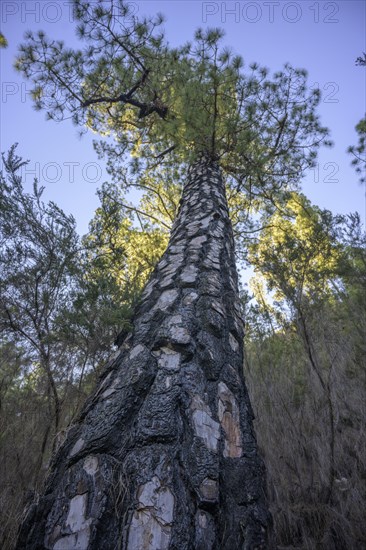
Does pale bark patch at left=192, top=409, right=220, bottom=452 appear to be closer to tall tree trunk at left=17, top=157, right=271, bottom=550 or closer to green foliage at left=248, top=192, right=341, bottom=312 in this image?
tall tree trunk at left=17, top=157, right=271, bottom=550

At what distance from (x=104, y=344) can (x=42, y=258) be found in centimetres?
109

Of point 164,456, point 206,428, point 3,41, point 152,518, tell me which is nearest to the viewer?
point 152,518

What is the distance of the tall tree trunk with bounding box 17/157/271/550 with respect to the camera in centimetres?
72

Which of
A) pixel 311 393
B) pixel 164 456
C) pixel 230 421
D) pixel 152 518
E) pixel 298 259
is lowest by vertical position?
pixel 152 518

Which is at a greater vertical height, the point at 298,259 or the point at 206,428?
the point at 298,259

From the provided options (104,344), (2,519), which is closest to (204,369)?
(104,344)

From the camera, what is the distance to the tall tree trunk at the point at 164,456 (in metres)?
0.72

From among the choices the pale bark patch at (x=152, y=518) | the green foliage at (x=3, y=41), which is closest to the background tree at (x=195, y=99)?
the green foliage at (x=3, y=41)

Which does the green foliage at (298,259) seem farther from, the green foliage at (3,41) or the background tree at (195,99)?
the green foliage at (3,41)

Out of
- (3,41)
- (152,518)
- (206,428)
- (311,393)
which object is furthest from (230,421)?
(3,41)

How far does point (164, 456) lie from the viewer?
842 mm

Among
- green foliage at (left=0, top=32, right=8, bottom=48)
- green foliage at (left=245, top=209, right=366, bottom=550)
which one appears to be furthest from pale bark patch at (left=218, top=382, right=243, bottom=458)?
green foliage at (left=0, top=32, right=8, bottom=48)

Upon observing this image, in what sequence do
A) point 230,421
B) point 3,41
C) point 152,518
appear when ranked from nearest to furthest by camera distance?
1. point 152,518
2. point 230,421
3. point 3,41

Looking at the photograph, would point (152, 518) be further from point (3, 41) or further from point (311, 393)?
point (3, 41)
